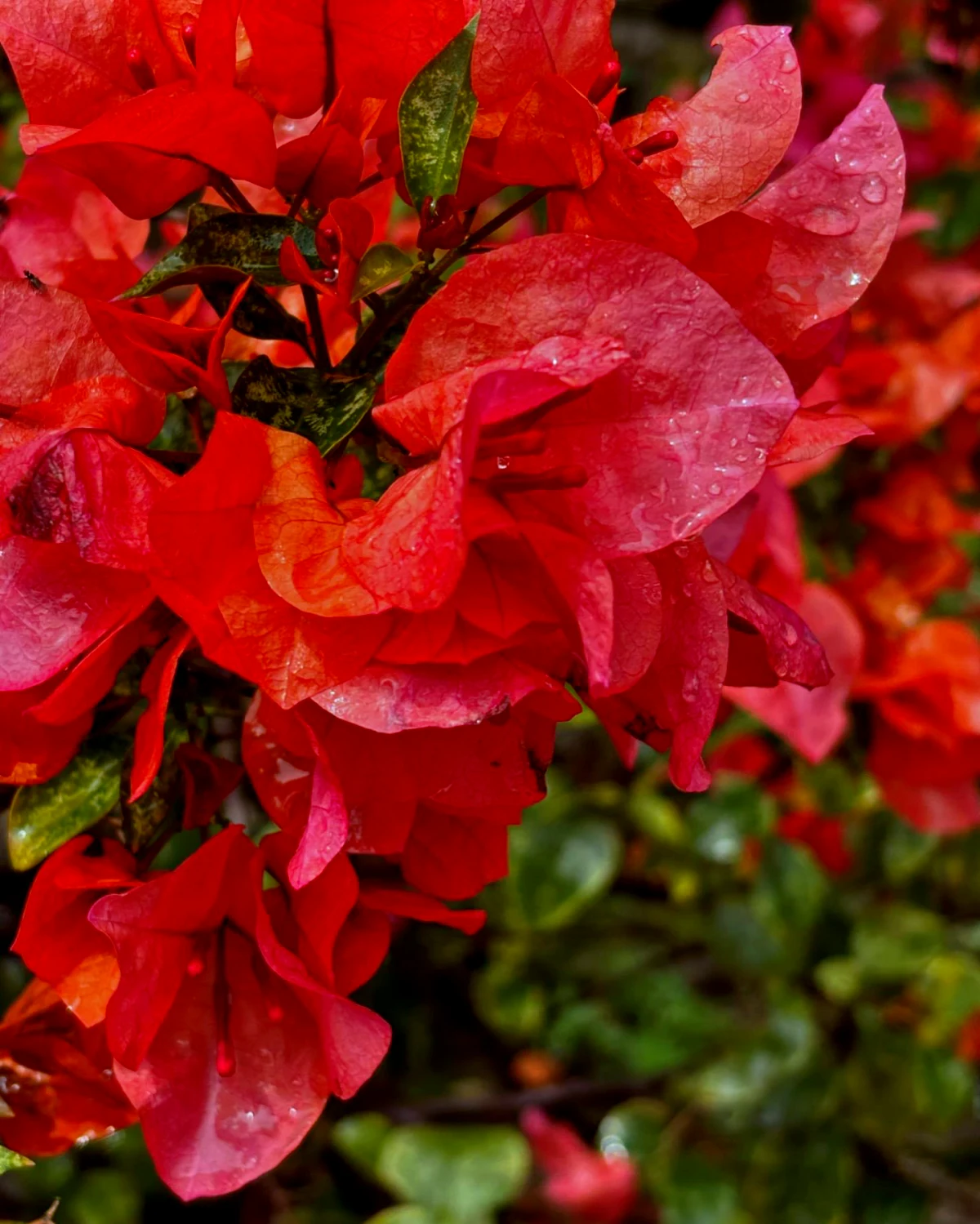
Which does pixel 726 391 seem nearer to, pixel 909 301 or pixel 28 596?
pixel 28 596

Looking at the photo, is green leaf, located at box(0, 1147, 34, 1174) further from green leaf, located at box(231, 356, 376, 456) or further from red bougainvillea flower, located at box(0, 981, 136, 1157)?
green leaf, located at box(231, 356, 376, 456)


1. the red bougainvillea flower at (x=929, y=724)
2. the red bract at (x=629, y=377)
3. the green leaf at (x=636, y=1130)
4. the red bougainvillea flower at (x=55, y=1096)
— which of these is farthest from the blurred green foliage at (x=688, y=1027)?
the red bract at (x=629, y=377)

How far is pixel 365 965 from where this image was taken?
1.22 ft

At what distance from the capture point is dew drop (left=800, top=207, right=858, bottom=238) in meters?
0.38

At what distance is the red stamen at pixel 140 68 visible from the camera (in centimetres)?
35

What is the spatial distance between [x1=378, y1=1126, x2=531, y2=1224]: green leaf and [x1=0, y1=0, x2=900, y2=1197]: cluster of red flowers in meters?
0.63

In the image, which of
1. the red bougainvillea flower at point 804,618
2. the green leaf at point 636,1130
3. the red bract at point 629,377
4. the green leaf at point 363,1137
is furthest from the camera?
the green leaf at point 636,1130

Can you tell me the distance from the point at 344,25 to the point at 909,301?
708mm

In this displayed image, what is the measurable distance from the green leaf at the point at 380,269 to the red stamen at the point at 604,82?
72 mm

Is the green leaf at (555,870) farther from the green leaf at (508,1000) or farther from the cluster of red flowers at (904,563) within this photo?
the cluster of red flowers at (904,563)

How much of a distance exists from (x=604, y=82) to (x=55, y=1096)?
1.24 ft

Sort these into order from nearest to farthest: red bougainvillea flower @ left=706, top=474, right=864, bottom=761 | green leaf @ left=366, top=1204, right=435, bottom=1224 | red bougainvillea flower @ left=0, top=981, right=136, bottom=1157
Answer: red bougainvillea flower @ left=0, top=981, right=136, bottom=1157
red bougainvillea flower @ left=706, top=474, right=864, bottom=761
green leaf @ left=366, top=1204, right=435, bottom=1224

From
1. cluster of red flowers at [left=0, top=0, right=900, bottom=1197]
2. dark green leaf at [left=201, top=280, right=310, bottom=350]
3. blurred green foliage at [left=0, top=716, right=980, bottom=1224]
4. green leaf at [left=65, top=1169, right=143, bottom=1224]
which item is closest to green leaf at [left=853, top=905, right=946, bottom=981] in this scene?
blurred green foliage at [left=0, top=716, right=980, bottom=1224]

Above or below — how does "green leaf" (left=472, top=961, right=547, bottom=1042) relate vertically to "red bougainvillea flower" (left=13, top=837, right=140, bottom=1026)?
below
